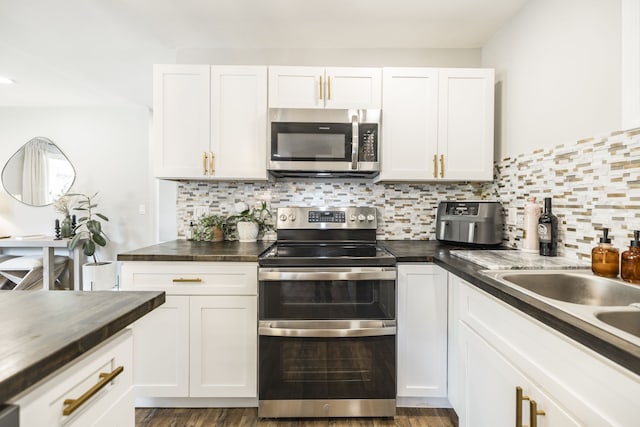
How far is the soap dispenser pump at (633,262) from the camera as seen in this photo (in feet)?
3.56

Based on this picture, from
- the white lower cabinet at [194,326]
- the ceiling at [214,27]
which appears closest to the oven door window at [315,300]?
the white lower cabinet at [194,326]

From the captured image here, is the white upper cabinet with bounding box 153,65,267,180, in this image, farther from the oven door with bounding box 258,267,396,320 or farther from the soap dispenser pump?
the soap dispenser pump

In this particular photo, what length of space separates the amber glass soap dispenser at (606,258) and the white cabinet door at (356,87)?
1.37 metres

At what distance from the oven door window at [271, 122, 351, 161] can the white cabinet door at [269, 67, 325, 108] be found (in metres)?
0.16

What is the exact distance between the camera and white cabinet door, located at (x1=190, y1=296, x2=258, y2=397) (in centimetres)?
174

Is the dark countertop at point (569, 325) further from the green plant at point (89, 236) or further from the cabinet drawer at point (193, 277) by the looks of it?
the green plant at point (89, 236)

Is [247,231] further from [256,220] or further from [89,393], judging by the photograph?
[89,393]

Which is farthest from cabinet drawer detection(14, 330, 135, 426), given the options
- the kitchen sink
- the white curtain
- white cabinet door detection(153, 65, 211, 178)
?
the white curtain

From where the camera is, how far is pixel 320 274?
66.1 inches

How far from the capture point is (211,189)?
2402mm

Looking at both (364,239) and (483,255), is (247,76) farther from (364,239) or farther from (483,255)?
(483,255)

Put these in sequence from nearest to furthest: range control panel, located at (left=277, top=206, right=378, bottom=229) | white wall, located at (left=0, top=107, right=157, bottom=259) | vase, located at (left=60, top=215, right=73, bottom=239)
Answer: range control panel, located at (left=277, top=206, right=378, bottom=229) → vase, located at (left=60, top=215, right=73, bottom=239) → white wall, located at (left=0, top=107, right=157, bottom=259)

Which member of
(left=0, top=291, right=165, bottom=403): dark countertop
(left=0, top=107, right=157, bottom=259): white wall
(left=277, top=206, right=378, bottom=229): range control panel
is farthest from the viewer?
(left=0, top=107, right=157, bottom=259): white wall

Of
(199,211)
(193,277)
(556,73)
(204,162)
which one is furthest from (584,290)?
(199,211)
